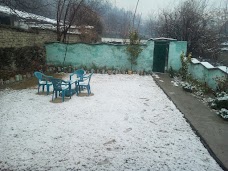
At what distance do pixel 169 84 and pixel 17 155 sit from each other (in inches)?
306

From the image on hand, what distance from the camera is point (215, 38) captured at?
625 inches

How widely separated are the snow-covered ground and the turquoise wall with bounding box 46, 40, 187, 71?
18.3ft

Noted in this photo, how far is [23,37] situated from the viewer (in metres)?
11.5

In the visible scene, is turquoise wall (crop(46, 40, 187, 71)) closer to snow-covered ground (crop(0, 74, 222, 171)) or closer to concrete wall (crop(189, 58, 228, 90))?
concrete wall (crop(189, 58, 228, 90))

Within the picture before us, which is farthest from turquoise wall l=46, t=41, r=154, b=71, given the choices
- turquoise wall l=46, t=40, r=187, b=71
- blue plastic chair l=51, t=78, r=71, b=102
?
blue plastic chair l=51, t=78, r=71, b=102

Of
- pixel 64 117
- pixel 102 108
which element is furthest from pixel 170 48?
pixel 64 117

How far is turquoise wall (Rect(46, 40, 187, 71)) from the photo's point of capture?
13.1 metres

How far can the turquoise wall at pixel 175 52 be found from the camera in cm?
1266

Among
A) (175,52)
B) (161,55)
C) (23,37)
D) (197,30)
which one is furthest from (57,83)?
(197,30)

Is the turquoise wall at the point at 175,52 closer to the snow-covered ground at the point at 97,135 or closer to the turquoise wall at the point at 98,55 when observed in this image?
the turquoise wall at the point at 98,55

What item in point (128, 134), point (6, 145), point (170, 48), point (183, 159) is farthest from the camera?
point (170, 48)

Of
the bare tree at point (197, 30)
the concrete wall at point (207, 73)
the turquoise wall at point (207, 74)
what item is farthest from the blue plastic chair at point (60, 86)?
the bare tree at point (197, 30)

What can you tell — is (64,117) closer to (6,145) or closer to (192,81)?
(6,145)

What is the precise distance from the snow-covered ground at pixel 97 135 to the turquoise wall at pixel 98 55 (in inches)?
219
